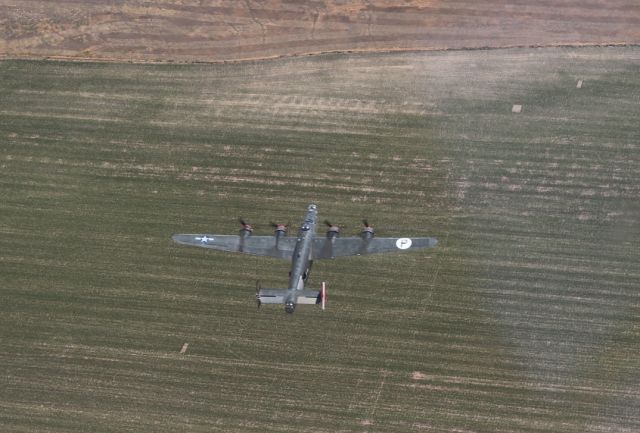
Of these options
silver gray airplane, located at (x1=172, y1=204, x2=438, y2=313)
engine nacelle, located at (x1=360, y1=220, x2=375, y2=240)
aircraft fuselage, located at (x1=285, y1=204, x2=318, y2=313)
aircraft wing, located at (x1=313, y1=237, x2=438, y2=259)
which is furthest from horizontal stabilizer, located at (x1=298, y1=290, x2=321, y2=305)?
engine nacelle, located at (x1=360, y1=220, x2=375, y2=240)

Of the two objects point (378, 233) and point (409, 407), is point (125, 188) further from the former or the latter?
point (409, 407)

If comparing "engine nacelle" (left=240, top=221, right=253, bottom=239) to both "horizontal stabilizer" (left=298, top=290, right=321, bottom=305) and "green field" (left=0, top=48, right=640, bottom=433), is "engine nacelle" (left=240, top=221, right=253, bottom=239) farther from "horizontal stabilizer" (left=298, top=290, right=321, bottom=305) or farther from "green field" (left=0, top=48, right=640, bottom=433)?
"horizontal stabilizer" (left=298, top=290, right=321, bottom=305)

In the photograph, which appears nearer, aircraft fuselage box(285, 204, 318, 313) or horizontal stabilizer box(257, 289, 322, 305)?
horizontal stabilizer box(257, 289, 322, 305)

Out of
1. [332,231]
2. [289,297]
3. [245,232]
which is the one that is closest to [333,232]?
[332,231]

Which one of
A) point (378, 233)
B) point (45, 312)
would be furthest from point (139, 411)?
point (378, 233)

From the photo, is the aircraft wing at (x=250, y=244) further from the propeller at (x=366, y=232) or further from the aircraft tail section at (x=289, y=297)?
the propeller at (x=366, y=232)

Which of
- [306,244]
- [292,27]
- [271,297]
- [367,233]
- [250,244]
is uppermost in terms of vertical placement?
[292,27]

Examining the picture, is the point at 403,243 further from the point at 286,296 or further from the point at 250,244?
the point at 250,244

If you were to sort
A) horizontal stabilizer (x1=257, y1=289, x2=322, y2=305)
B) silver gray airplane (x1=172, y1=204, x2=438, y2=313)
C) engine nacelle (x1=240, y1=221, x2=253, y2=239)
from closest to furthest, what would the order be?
horizontal stabilizer (x1=257, y1=289, x2=322, y2=305)
silver gray airplane (x1=172, y1=204, x2=438, y2=313)
engine nacelle (x1=240, y1=221, x2=253, y2=239)
